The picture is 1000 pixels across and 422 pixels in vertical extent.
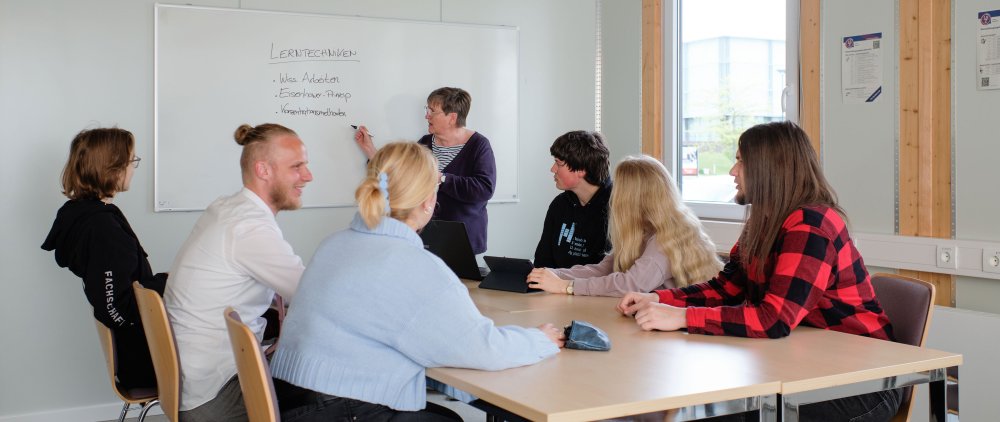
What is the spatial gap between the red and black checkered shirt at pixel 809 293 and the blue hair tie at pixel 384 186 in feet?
2.79

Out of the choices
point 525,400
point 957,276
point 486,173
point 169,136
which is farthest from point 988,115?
point 169,136

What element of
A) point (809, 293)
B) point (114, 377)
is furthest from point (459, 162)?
point (809, 293)

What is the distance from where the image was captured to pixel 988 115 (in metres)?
3.24

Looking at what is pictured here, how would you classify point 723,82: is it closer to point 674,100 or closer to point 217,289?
point 674,100

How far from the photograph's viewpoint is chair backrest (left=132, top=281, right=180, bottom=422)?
2.26 meters

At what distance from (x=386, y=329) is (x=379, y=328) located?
0.01 meters

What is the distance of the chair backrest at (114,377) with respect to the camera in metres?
2.77

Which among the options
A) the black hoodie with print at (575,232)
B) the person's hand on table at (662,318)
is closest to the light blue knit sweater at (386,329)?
the person's hand on table at (662,318)

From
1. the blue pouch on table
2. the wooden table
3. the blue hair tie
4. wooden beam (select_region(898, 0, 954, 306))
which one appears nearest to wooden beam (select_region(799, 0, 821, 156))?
wooden beam (select_region(898, 0, 954, 306))

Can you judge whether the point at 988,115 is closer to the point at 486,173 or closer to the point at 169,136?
the point at 486,173

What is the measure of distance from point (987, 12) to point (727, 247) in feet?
5.55

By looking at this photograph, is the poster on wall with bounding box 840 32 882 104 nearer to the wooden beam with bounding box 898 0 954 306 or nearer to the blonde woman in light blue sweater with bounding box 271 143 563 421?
the wooden beam with bounding box 898 0 954 306

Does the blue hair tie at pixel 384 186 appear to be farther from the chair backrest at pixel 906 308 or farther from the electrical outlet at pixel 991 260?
the electrical outlet at pixel 991 260

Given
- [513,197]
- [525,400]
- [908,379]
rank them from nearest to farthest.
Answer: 1. [525,400]
2. [908,379]
3. [513,197]
